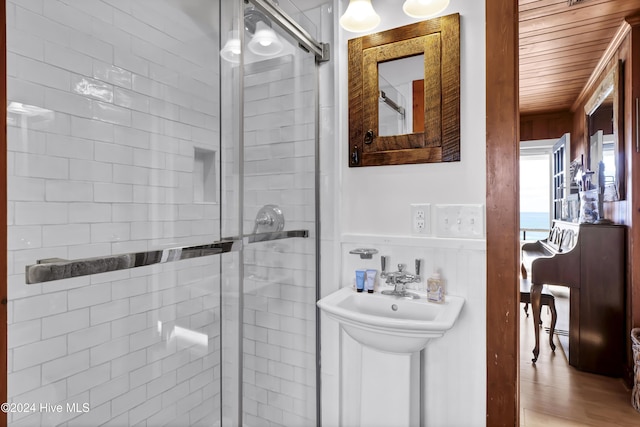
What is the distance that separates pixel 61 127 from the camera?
112 cm

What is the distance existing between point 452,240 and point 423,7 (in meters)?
0.96

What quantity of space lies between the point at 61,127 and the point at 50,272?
57cm

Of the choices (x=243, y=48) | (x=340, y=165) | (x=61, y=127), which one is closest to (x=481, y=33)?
(x=340, y=165)

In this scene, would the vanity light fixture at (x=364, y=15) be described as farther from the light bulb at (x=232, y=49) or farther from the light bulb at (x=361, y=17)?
the light bulb at (x=232, y=49)

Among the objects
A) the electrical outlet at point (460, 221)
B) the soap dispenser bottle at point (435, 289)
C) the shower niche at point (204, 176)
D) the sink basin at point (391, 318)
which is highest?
the shower niche at point (204, 176)

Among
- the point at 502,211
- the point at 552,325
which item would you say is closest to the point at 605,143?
the point at 552,325

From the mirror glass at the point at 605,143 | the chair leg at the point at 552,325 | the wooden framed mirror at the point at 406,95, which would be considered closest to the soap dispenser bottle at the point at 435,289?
the wooden framed mirror at the point at 406,95

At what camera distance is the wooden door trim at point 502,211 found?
134cm

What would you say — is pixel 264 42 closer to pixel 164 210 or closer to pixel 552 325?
pixel 164 210

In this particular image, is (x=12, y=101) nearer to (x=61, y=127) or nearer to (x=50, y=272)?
(x=61, y=127)

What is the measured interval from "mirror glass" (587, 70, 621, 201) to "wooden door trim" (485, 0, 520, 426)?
1.82 metres

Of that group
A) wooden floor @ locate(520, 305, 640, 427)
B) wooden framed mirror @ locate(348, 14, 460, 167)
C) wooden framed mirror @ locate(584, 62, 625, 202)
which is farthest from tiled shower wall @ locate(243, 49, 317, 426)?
wooden framed mirror @ locate(584, 62, 625, 202)

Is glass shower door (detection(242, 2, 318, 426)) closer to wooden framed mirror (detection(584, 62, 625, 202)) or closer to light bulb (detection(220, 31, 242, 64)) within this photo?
light bulb (detection(220, 31, 242, 64))

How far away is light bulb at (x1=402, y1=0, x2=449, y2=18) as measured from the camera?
1346 mm
